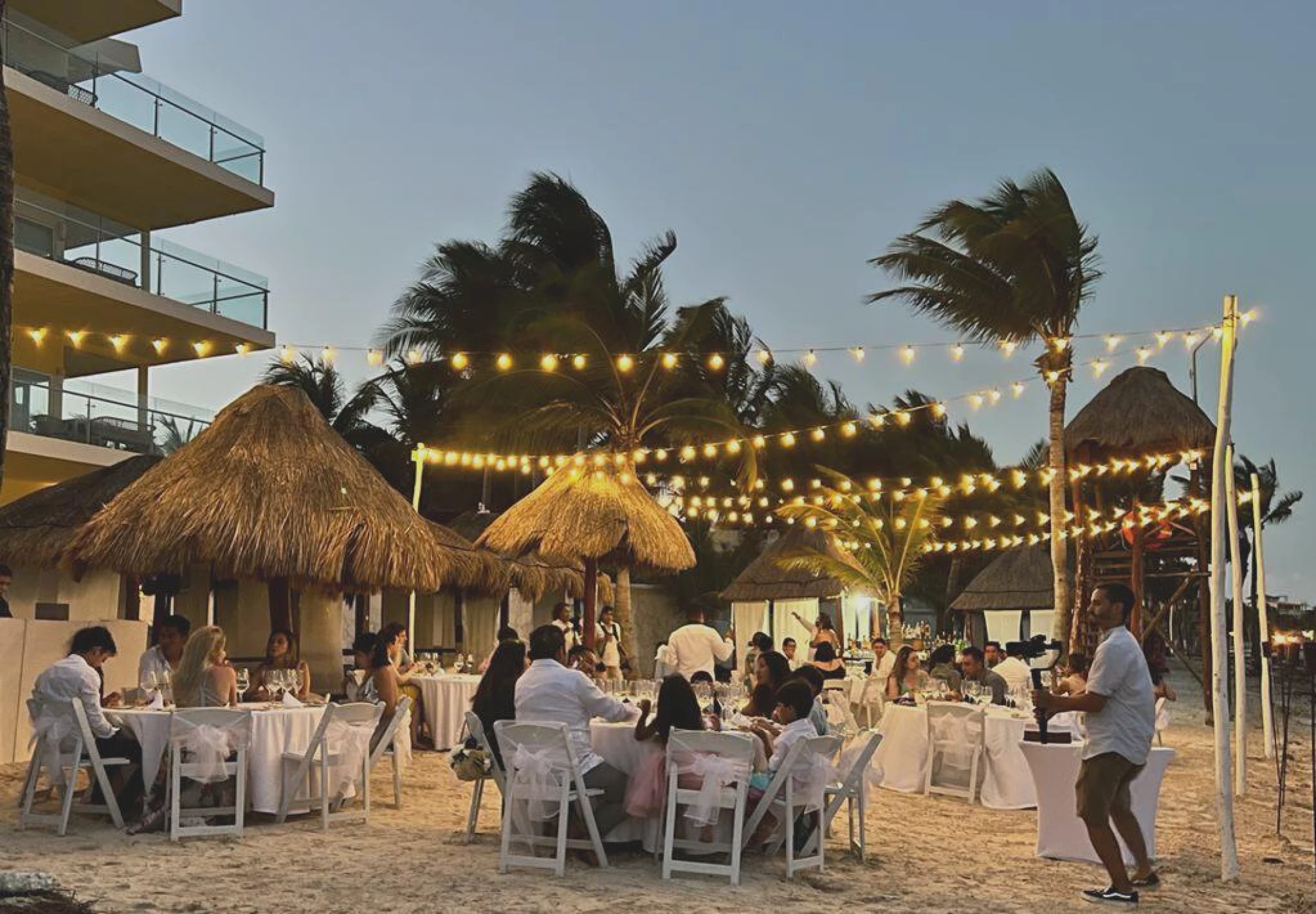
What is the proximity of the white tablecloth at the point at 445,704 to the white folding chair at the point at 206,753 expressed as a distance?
5.21 metres

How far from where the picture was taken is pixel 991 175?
689 inches

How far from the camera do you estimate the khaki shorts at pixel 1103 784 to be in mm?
6289

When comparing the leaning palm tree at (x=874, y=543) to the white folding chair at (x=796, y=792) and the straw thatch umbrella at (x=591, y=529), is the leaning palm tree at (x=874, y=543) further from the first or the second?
the white folding chair at (x=796, y=792)

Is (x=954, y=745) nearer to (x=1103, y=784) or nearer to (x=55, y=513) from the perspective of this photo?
(x=1103, y=784)

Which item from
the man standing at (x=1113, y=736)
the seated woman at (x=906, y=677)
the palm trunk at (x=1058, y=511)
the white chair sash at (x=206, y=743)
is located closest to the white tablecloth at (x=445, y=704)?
the seated woman at (x=906, y=677)

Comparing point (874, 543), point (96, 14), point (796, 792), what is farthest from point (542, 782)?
point (96, 14)

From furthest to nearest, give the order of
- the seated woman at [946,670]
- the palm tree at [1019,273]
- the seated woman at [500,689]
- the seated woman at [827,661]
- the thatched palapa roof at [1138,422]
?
1. the thatched palapa roof at [1138,422]
2. the palm tree at [1019,273]
3. the seated woman at [827,661]
4. the seated woman at [946,670]
5. the seated woman at [500,689]

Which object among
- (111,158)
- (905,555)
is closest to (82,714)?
(111,158)

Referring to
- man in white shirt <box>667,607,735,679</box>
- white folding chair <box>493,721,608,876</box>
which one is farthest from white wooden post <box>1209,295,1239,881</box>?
man in white shirt <box>667,607,735,679</box>

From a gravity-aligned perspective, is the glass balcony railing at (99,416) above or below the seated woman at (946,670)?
above

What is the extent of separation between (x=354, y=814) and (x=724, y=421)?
12665 mm

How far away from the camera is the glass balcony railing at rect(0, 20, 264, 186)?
1936 centimetres

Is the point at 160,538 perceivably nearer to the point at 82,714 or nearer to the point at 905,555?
the point at 82,714

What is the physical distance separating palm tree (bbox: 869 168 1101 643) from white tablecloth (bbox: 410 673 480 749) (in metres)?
7.56
